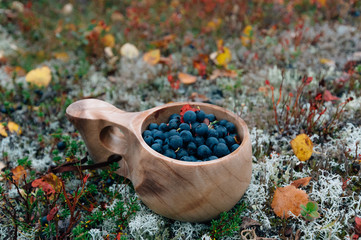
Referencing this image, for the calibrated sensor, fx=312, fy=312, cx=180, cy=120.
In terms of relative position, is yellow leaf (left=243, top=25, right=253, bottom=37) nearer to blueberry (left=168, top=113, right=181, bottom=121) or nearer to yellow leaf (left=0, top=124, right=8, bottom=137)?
blueberry (left=168, top=113, right=181, bottom=121)

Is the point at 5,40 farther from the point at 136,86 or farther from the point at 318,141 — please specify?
the point at 318,141

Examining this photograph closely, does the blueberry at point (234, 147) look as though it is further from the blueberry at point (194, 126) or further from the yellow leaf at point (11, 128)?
the yellow leaf at point (11, 128)

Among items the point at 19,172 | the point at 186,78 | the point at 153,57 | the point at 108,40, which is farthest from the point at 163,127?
the point at 108,40

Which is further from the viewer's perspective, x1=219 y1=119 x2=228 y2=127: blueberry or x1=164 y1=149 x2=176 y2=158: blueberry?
x1=219 y1=119 x2=228 y2=127: blueberry

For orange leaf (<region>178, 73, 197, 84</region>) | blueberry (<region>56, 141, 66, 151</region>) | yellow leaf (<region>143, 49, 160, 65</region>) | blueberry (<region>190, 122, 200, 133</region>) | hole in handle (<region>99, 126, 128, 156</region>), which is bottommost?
blueberry (<region>56, 141, 66, 151</region>)

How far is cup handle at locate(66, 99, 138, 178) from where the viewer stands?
1784mm

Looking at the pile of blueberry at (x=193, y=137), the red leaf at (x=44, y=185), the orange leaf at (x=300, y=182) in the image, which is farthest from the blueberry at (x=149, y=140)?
the orange leaf at (x=300, y=182)

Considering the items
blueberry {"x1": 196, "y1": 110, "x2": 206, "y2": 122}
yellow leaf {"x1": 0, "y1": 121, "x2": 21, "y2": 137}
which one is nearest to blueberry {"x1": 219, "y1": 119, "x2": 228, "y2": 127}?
blueberry {"x1": 196, "y1": 110, "x2": 206, "y2": 122}

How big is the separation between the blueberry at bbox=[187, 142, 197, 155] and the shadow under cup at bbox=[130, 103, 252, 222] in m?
0.18

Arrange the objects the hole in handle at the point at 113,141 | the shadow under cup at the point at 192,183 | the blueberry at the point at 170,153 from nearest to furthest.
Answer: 1. the shadow under cup at the point at 192,183
2. the blueberry at the point at 170,153
3. the hole in handle at the point at 113,141

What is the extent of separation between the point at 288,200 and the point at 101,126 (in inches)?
44.4

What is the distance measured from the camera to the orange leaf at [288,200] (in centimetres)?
167

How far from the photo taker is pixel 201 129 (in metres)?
1.63

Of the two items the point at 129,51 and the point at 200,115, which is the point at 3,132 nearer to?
the point at 129,51
